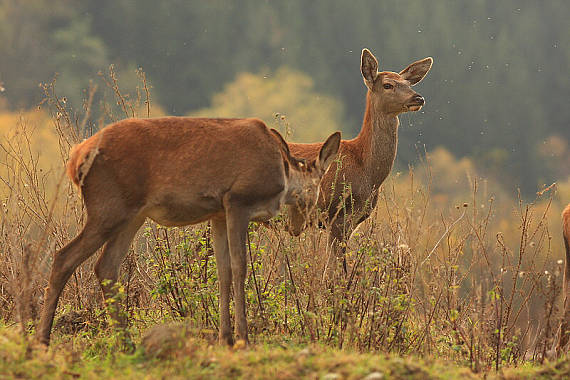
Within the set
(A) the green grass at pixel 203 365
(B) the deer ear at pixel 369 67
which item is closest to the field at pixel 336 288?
(A) the green grass at pixel 203 365

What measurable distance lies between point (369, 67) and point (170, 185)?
3946mm

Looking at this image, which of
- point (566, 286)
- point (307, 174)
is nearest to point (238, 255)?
point (307, 174)

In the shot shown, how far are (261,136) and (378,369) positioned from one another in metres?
2.38

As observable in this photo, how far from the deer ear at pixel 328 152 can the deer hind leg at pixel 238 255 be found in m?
1.13

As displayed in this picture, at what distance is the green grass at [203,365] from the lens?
17.3 feet

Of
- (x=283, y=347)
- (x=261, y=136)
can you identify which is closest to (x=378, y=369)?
(x=283, y=347)

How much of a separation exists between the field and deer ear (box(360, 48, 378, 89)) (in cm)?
140

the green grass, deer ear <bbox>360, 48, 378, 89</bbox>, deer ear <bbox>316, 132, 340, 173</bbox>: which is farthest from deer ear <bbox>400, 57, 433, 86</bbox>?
the green grass

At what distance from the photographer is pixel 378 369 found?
530 cm

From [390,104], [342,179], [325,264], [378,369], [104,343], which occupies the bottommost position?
[378,369]

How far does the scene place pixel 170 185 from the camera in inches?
250

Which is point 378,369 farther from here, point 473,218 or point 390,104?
point 390,104

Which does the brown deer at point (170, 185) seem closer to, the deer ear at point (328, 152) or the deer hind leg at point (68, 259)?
the deer hind leg at point (68, 259)

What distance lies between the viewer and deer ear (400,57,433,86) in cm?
991
